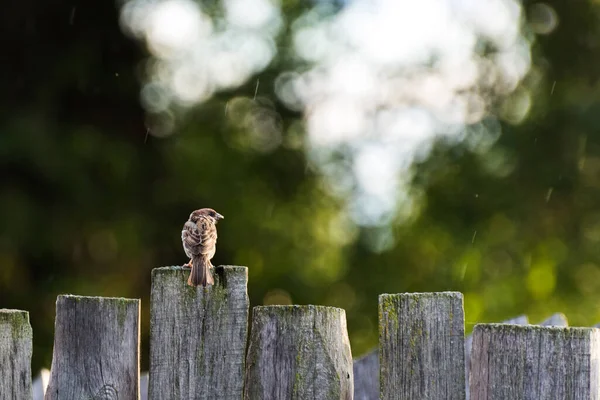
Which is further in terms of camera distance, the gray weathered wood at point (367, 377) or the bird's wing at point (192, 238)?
the gray weathered wood at point (367, 377)

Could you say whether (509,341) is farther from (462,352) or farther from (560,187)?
(560,187)

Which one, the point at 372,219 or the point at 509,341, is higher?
the point at 372,219

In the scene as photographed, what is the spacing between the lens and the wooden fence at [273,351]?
2.56 metres

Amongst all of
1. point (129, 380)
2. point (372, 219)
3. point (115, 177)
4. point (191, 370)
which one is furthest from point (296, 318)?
point (372, 219)

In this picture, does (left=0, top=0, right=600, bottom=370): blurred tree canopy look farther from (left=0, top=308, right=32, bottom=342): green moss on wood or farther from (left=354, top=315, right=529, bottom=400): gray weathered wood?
(left=0, top=308, right=32, bottom=342): green moss on wood

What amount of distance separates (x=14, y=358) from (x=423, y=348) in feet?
3.96

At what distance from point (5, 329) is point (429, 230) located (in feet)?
23.7

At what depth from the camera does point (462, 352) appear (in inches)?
103

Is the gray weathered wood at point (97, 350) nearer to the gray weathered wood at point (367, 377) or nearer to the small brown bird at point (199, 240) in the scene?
the small brown bird at point (199, 240)

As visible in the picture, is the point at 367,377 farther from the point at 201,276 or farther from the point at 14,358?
the point at 14,358

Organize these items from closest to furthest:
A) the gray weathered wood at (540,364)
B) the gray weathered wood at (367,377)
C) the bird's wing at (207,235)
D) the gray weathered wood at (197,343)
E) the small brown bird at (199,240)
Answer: the gray weathered wood at (540,364) < the gray weathered wood at (197,343) < the small brown bird at (199,240) < the bird's wing at (207,235) < the gray weathered wood at (367,377)

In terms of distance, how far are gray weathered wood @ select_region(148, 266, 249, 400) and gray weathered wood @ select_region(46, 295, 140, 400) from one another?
0.09 meters

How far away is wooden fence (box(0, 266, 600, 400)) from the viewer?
8.39 ft

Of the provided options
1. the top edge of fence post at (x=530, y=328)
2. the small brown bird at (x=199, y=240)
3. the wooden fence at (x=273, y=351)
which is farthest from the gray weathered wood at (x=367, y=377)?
the top edge of fence post at (x=530, y=328)
